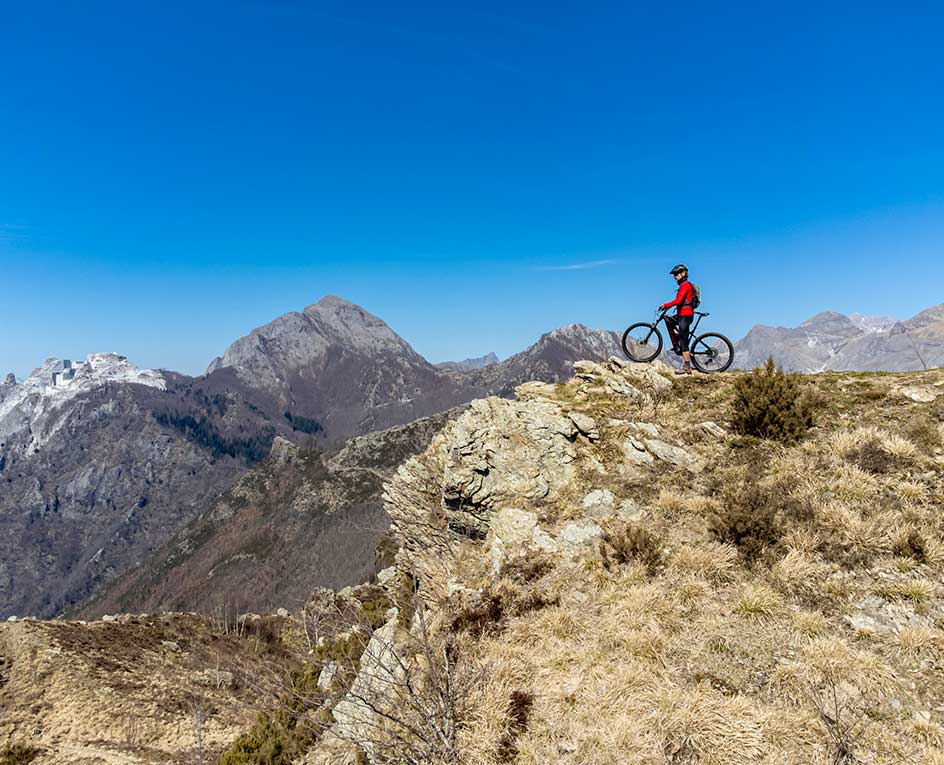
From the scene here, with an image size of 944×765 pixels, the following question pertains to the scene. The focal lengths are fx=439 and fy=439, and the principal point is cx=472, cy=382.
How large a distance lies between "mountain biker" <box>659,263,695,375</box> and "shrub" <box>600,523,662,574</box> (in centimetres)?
1002

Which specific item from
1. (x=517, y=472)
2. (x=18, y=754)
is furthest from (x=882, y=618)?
(x=18, y=754)

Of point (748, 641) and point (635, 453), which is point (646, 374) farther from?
point (748, 641)

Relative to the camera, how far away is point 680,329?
61.9ft

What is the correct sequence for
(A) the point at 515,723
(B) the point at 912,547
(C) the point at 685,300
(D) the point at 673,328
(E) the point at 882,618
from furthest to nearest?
(D) the point at 673,328, (C) the point at 685,300, (B) the point at 912,547, (E) the point at 882,618, (A) the point at 515,723

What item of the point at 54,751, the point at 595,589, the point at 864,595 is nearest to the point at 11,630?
the point at 54,751

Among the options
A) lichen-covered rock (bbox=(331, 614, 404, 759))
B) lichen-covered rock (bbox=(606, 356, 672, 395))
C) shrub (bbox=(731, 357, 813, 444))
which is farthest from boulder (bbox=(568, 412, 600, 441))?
lichen-covered rock (bbox=(331, 614, 404, 759))

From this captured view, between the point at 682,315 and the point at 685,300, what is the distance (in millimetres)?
649

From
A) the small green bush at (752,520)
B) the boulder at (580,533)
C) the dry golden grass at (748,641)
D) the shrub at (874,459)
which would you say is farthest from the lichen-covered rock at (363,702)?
the shrub at (874,459)

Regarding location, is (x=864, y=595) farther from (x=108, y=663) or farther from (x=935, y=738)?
(x=108, y=663)

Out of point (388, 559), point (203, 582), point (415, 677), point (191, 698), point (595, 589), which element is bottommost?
point (203, 582)

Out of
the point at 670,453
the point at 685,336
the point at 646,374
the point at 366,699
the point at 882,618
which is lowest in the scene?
the point at 366,699

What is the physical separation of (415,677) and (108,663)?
38.6 meters

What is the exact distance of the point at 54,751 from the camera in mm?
23922

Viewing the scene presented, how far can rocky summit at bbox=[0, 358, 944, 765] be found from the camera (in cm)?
695
